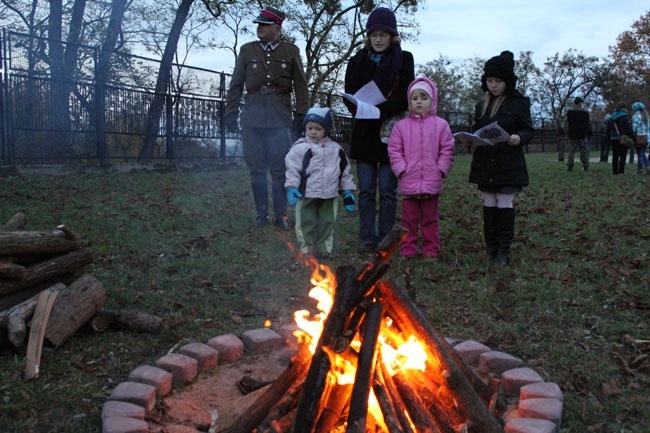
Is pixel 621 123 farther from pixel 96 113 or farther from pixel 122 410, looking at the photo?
pixel 122 410

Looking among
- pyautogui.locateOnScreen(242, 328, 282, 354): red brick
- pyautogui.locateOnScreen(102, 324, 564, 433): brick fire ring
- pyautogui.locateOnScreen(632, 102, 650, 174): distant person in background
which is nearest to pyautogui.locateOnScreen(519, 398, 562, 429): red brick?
pyautogui.locateOnScreen(102, 324, 564, 433): brick fire ring

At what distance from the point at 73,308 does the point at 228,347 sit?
0.93 metres

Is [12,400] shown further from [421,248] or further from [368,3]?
[368,3]

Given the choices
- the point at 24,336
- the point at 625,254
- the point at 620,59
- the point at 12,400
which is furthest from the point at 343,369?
the point at 620,59

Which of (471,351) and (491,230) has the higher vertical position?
(491,230)

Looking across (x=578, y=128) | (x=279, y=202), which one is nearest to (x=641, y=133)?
(x=578, y=128)

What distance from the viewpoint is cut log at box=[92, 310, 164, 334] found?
11.6 ft

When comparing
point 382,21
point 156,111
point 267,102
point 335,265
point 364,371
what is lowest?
point 335,265

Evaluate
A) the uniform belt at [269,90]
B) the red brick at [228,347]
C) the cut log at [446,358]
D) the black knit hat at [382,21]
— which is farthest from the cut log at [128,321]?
the uniform belt at [269,90]

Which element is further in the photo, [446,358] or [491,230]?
[491,230]

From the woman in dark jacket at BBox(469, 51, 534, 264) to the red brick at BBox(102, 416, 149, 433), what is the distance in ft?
12.2

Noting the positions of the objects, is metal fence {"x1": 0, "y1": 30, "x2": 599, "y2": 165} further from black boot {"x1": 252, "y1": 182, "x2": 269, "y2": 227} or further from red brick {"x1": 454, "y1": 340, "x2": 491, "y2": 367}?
red brick {"x1": 454, "y1": 340, "x2": 491, "y2": 367}

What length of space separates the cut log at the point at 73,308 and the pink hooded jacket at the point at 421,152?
2.90 meters

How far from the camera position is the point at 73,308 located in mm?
3363
